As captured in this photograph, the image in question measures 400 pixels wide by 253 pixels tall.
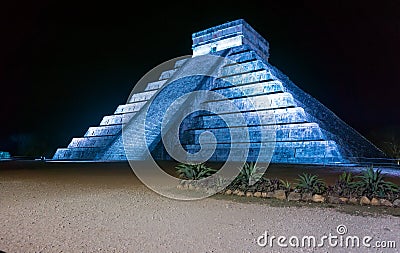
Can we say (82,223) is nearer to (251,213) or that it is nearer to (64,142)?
(251,213)

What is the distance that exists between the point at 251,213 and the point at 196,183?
8.76 feet

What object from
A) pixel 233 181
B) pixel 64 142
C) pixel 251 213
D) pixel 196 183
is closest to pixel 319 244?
pixel 251 213

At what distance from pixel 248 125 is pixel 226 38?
488 inches

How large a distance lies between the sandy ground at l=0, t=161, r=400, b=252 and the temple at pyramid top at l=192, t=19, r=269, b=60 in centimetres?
2420

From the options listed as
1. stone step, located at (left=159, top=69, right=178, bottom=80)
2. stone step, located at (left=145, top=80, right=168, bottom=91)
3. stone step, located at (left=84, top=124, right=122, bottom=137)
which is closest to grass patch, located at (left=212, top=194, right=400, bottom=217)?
stone step, located at (left=84, top=124, right=122, bottom=137)

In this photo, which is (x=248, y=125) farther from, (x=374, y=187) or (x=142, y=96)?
(x=374, y=187)

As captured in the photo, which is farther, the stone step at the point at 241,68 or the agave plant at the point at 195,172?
the stone step at the point at 241,68

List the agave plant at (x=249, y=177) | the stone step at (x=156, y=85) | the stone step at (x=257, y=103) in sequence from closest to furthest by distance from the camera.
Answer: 1. the agave plant at (x=249, y=177)
2. the stone step at (x=257, y=103)
3. the stone step at (x=156, y=85)

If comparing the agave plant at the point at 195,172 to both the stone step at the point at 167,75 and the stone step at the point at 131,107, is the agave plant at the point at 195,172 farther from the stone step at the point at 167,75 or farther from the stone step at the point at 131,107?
the stone step at the point at 167,75

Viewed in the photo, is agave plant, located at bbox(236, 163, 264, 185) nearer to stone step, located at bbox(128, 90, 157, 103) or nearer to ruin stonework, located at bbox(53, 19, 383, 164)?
ruin stonework, located at bbox(53, 19, 383, 164)

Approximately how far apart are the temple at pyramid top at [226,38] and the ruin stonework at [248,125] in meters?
0.09

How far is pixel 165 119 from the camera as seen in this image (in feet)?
70.0

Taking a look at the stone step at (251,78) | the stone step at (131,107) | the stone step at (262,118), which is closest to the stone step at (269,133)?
the stone step at (262,118)

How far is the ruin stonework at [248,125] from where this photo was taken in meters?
16.9
